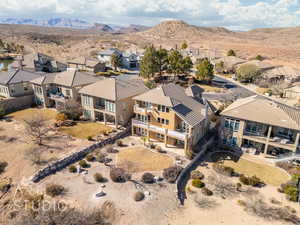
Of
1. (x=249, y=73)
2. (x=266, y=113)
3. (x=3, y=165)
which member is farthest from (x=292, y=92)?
(x=3, y=165)

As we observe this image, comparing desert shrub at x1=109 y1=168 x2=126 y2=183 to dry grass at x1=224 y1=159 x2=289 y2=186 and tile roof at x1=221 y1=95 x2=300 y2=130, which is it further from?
tile roof at x1=221 y1=95 x2=300 y2=130

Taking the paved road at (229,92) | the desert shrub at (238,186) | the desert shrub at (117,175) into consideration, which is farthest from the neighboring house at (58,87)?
the desert shrub at (238,186)

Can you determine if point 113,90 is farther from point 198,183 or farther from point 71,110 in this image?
point 198,183

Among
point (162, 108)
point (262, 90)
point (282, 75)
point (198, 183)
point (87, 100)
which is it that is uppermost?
point (282, 75)

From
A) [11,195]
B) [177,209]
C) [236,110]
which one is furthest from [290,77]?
[11,195]

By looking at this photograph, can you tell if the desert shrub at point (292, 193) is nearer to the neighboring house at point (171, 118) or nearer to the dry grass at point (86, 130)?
the neighboring house at point (171, 118)

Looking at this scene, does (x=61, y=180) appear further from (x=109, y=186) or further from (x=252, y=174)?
(x=252, y=174)

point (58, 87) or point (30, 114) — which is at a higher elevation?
point (58, 87)
